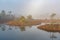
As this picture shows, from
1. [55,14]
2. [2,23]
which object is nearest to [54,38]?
[55,14]

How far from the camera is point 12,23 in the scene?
1747mm

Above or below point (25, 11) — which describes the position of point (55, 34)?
below

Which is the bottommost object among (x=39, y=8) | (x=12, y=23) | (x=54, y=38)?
(x=54, y=38)

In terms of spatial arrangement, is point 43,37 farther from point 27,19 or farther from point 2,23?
point 2,23

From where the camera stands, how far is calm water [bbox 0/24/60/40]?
1.73 metres

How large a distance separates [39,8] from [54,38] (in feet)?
1.74

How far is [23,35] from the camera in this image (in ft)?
5.72

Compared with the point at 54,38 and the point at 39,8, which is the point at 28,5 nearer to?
the point at 39,8

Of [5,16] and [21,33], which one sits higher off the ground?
[5,16]

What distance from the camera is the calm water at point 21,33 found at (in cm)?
173

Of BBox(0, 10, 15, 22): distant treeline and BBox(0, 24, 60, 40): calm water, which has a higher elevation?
BBox(0, 10, 15, 22): distant treeline

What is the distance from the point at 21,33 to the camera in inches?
68.7

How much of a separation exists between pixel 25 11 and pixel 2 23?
42cm

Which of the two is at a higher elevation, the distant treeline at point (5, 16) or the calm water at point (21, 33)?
the distant treeline at point (5, 16)
